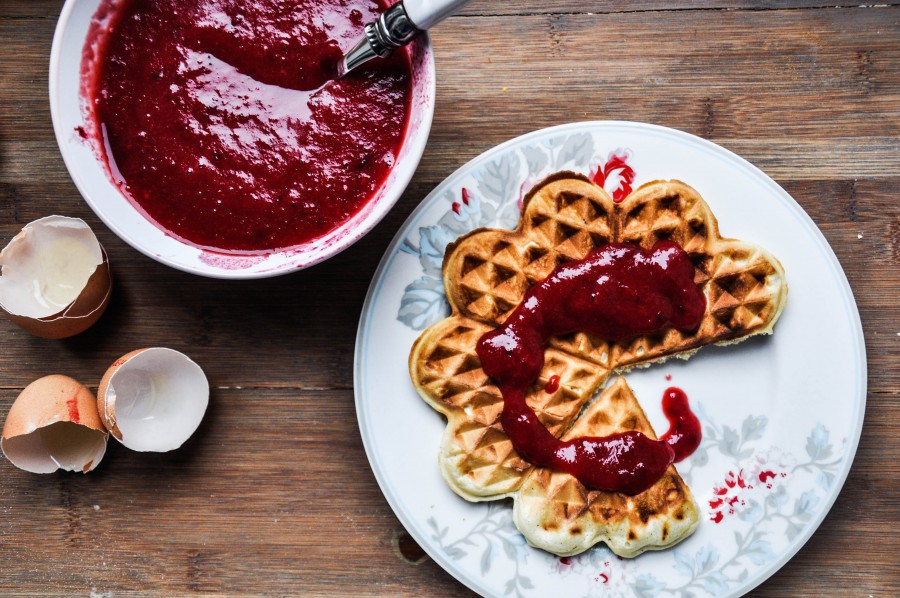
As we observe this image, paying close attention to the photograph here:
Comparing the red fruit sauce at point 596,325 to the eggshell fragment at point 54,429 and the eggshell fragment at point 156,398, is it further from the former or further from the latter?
the eggshell fragment at point 54,429

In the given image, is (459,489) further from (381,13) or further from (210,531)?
(381,13)

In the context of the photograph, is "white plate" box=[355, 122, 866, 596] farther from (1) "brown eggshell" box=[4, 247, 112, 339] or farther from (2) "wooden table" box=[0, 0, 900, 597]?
(1) "brown eggshell" box=[4, 247, 112, 339]

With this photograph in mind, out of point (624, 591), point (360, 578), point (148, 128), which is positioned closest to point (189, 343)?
point (148, 128)

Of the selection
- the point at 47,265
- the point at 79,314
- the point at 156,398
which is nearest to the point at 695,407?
the point at 156,398

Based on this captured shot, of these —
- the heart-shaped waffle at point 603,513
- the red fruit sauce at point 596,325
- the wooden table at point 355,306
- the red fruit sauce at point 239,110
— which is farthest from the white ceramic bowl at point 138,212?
the heart-shaped waffle at point 603,513

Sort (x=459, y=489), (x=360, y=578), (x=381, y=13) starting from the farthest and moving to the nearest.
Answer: (x=360, y=578)
(x=459, y=489)
(x=381, y=13)

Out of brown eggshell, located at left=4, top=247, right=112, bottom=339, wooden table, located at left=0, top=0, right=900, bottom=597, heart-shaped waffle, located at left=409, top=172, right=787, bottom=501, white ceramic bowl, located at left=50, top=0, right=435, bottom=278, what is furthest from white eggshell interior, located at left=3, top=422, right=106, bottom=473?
heart-shaped waffle, located at left=409, top=172, right=787, bottom=501

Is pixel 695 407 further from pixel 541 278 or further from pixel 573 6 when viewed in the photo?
pixel 573 6

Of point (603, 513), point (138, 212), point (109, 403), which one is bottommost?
point (603, 513)
